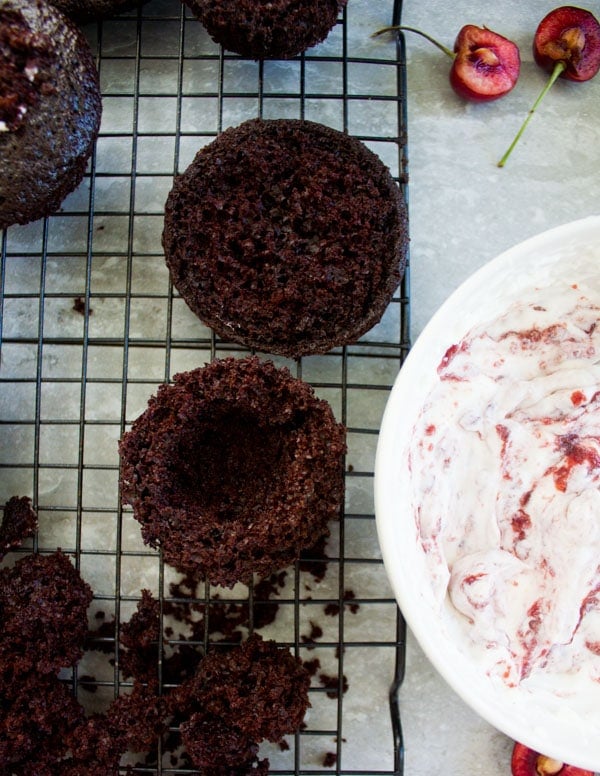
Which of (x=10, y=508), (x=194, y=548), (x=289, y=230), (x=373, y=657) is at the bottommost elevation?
(x=373, y=657)

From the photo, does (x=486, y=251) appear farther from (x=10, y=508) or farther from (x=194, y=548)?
(x=10, y=508)

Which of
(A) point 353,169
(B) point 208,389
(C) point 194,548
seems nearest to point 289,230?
(A) point 353,169

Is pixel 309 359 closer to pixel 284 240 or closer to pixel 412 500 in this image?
pixel 284 240

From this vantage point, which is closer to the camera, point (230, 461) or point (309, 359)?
point (230, 461)

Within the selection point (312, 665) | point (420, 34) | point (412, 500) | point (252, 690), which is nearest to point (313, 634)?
point (312, 665)

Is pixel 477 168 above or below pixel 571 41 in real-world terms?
below

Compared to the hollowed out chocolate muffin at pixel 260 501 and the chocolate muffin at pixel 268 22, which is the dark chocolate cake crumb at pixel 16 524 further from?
the chocolate muffin at pixel 268 22
